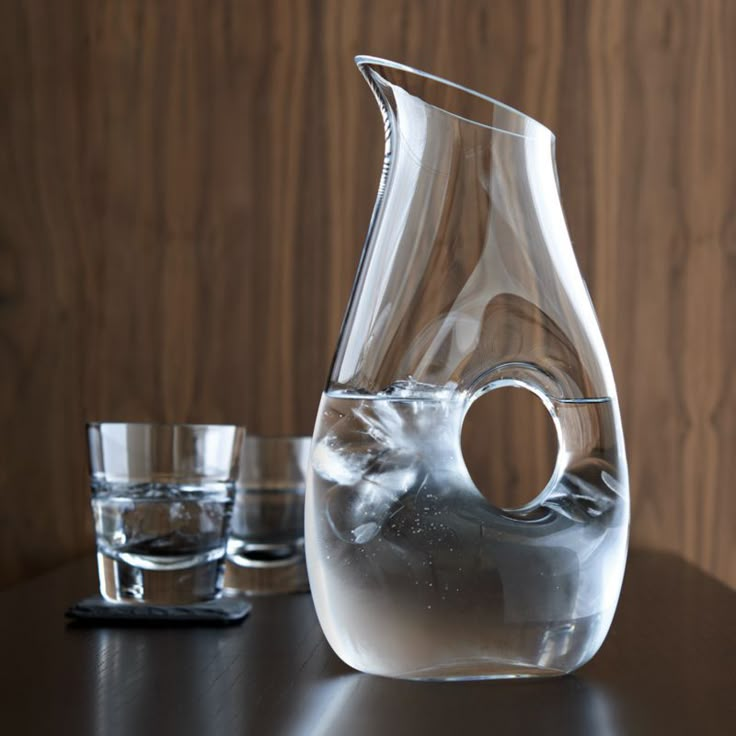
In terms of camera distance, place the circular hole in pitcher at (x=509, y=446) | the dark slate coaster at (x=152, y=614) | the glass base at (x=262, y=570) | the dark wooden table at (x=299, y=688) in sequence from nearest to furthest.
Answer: the dark wooden table at (x=299, y=688) → the dark slate coaster at (x=152, y=614) → the glass base at (x=262, y=570) → the circular hole in pitcher at (x=509, y=446)

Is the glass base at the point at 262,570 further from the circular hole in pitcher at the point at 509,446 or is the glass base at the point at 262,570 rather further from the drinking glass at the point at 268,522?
the circular hole in pitcher at the point at 509,446

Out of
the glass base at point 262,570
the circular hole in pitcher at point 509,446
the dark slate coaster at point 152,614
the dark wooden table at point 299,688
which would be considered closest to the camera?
the dark wooden table at point 299,688

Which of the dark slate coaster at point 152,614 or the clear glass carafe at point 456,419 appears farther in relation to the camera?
the dark slate coaster at point 152,614

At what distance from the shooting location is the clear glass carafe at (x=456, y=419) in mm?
414

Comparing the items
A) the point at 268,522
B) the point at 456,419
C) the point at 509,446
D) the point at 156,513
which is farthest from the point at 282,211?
the point at 456,419

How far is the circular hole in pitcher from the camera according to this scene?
1061mm

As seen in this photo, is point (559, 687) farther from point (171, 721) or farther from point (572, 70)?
point (572, 70)

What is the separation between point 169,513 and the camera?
574mm

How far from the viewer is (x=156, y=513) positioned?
0.57 m

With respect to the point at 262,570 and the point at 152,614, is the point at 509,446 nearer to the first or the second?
the point at 262,570

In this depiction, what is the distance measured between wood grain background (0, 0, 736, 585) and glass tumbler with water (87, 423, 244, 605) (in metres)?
0.49

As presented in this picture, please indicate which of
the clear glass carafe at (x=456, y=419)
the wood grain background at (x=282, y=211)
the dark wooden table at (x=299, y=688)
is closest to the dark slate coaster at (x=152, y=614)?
the dark wooden table at (x=299, y=688)

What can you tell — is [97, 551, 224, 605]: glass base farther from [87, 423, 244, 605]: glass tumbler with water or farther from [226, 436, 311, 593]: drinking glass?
[226, 436, 311, 593]: drinking glass

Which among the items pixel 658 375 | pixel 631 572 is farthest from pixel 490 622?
pixel 658 375
